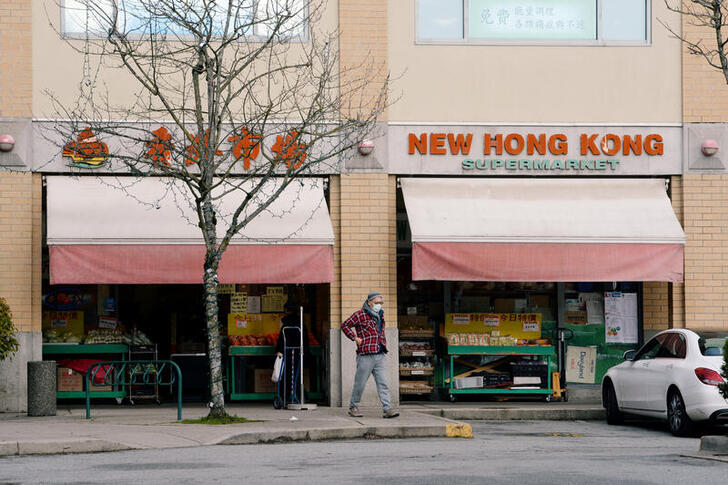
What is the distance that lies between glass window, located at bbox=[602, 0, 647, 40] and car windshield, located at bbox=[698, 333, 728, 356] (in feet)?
20.3

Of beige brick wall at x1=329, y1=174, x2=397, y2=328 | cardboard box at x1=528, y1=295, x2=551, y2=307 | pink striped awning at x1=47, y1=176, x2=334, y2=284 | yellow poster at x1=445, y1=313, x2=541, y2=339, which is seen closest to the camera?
pink striped awning at x1=47, y1=176, x2=334, y2=284

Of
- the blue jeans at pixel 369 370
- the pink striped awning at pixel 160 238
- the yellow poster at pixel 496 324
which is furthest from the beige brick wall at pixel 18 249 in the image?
the yellow poster at pixel 496 324

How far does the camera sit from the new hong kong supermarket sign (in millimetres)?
19734

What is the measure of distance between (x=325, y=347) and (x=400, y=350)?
1.27 metres

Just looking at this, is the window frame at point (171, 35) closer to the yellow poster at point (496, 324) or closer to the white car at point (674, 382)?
the yellow poster at point (496, 324)

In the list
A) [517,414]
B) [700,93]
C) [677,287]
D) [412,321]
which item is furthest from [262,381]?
[700,93]

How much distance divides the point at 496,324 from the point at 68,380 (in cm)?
713

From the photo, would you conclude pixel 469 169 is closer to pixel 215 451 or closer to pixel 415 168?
pixel 415 168

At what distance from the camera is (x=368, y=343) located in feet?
57.4

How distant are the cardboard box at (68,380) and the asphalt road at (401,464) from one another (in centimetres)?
699

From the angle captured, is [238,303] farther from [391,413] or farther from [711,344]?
[711,344]

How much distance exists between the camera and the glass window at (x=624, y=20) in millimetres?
20266

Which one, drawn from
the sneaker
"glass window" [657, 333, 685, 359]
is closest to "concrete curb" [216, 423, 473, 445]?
the sneaker

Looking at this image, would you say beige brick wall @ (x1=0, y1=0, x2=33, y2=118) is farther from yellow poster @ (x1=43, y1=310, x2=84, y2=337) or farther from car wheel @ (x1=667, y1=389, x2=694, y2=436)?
car wheel @ (x1=667, y1=389, x2=694, y2=436)
